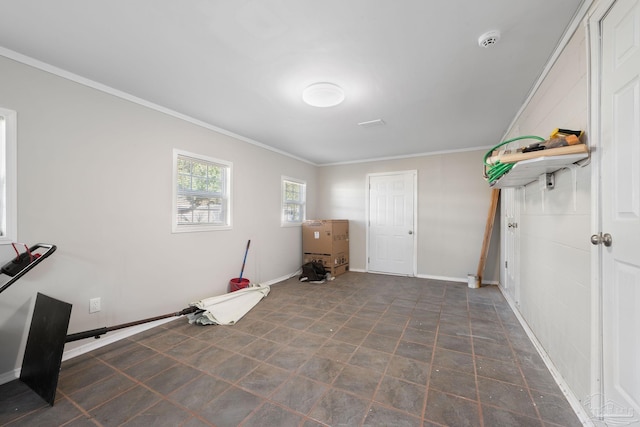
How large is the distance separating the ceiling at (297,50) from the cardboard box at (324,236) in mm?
2349

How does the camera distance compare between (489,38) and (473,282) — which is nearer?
(489,38)

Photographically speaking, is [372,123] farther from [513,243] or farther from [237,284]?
[237,284]

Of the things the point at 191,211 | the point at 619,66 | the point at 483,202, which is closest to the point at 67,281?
the point at 191,211

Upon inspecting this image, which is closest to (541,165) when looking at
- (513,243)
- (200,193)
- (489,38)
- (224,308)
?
(489,38)

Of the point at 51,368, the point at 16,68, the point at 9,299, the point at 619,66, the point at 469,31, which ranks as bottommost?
the point at 51,368

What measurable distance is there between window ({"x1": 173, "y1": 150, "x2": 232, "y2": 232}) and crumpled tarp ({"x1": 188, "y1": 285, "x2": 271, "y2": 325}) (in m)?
0.90

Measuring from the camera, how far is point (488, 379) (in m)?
1.81

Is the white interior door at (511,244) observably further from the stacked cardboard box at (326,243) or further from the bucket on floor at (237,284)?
the bucket on floor at (237,284)

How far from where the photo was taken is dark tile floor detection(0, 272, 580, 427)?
1.49 metres

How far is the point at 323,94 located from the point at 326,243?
3.04 metres

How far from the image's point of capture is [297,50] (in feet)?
6.01

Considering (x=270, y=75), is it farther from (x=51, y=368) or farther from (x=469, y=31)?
(x=51, y=368)

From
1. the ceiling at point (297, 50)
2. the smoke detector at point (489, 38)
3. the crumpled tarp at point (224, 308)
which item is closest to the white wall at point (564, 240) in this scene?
the ceiling at point (297, 50)

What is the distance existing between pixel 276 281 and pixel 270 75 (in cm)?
335
